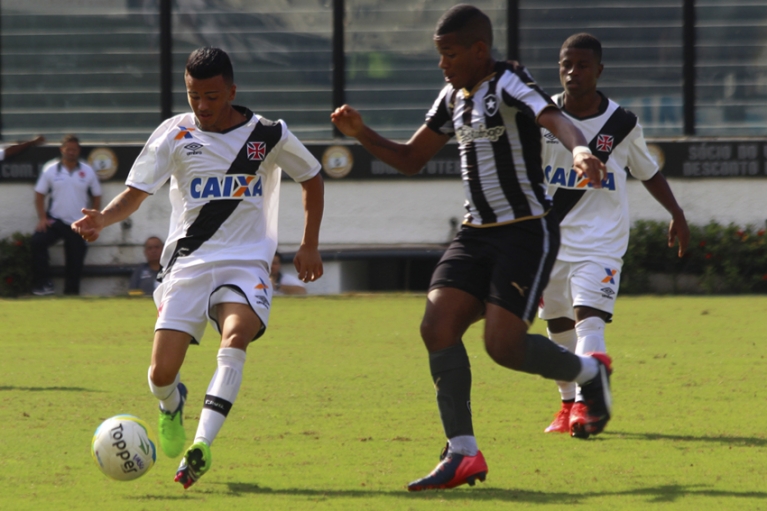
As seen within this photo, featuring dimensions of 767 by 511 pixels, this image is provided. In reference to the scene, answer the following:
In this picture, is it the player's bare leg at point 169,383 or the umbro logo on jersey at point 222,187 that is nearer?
the player's bare leg at point 169,383

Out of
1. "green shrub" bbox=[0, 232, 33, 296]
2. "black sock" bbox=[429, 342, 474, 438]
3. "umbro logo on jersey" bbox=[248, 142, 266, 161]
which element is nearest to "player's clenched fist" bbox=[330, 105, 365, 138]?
"umbro logo on jersey" bbox=[248, 142, 266, 161]

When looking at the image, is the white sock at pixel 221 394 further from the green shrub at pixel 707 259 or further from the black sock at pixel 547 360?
the green shrub at pixel 707 259

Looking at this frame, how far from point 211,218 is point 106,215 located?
1.81ft

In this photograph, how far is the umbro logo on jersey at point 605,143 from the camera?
23.7 feet

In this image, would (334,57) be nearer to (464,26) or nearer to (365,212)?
(365,212)

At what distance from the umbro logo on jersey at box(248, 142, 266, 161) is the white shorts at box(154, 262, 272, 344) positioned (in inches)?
22.4

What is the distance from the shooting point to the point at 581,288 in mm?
7074

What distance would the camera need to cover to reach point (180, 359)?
Result: 5.85 m

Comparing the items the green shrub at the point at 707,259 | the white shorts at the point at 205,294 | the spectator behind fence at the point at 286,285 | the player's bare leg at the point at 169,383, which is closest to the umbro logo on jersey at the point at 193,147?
the white shorts at the point at 205,294

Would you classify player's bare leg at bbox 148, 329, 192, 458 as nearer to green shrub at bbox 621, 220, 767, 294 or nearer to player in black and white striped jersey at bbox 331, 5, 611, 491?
player in black and white striped jersey at bbox 331, 5, 611, 491

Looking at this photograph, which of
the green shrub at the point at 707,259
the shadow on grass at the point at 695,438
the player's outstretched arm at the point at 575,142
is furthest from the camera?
the green shrub at the point at 707,259

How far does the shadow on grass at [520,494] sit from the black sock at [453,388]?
11.1 inches

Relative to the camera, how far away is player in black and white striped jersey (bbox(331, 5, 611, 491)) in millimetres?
5340

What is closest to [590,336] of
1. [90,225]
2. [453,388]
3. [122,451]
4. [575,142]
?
[453,388]
